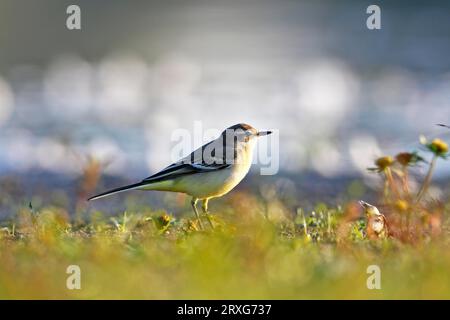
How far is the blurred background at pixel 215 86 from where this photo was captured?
12.8 m

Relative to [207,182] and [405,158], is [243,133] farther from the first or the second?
[405,158]

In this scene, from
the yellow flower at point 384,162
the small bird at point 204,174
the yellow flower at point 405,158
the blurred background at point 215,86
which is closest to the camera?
the yellow flower at point 405,158

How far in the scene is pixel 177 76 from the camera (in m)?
19.0

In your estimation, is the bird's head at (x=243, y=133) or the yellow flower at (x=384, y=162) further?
the bird's head at (x=243, y=133)

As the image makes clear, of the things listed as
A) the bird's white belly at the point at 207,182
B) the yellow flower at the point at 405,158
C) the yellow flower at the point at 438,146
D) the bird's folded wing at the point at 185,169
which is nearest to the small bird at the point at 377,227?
the yellow flower at the point at 405,158

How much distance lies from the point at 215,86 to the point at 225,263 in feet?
41.4

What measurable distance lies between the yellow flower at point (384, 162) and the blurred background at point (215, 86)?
2533 mm

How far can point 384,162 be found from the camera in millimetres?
6855

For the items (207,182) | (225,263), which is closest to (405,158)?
(225,263)

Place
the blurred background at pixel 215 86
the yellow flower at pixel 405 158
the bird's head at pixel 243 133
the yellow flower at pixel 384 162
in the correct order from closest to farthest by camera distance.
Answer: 1. the yellow flower at pixel 405 158
2. the yellow flower at pixel 384 162
3. the bird's head at pixel 243 133
4. the blurred background at pixel 215 86

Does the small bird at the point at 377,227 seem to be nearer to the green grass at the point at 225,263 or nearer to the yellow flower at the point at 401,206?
the green grass at the point at 225,263

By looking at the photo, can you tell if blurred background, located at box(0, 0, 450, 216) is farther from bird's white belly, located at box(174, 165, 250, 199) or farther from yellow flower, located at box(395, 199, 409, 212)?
yellow flower, located at box(395, 199, 409, 212)

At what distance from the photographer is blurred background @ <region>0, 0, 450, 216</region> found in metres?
12.8

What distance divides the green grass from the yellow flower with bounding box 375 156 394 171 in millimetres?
608
